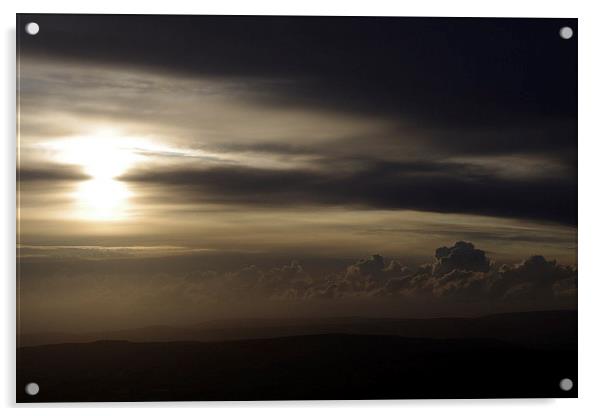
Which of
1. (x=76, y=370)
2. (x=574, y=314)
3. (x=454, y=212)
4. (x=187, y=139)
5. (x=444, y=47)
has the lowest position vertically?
(x=76, y=370)

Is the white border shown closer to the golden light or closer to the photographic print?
the photographic print

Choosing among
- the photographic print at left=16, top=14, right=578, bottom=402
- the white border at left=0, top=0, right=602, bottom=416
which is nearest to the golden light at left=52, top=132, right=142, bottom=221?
the photographic print at left=16, top=14, right=578, bottom=402
